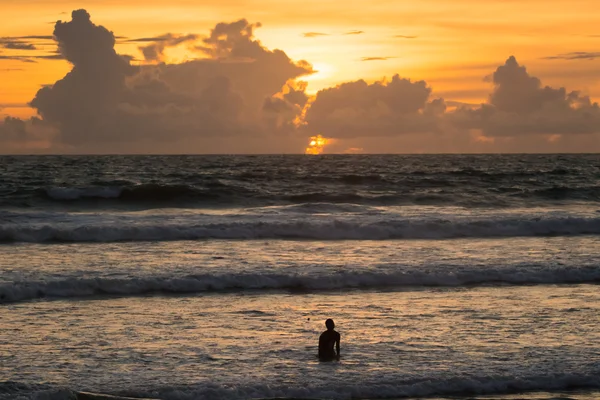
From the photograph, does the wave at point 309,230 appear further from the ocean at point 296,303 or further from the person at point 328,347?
the person at point 328,347

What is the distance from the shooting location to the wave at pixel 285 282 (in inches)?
713

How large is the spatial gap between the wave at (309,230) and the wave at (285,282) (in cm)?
789

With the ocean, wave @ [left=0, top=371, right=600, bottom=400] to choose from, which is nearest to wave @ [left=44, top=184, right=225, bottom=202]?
the ocean

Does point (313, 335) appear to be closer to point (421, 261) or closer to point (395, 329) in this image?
point (395, 329)

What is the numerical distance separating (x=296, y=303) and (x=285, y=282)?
2160 mm

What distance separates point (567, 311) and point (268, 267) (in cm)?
826

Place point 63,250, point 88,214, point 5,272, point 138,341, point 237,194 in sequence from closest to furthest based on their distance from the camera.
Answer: point 138,341 < point 5,272 < point 63,250 < point 88,214 < point 237,194

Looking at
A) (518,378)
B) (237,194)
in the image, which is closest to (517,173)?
(237,194)

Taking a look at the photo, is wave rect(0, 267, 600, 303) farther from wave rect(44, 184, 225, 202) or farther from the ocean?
wave rect(44, 184, 225, 202)

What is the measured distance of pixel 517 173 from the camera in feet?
208

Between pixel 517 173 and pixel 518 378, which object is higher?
pixel 517 173

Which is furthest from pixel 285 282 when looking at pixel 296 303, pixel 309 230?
pixel 309 230

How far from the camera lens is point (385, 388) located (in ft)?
37.8

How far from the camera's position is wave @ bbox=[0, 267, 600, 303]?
18.1m
